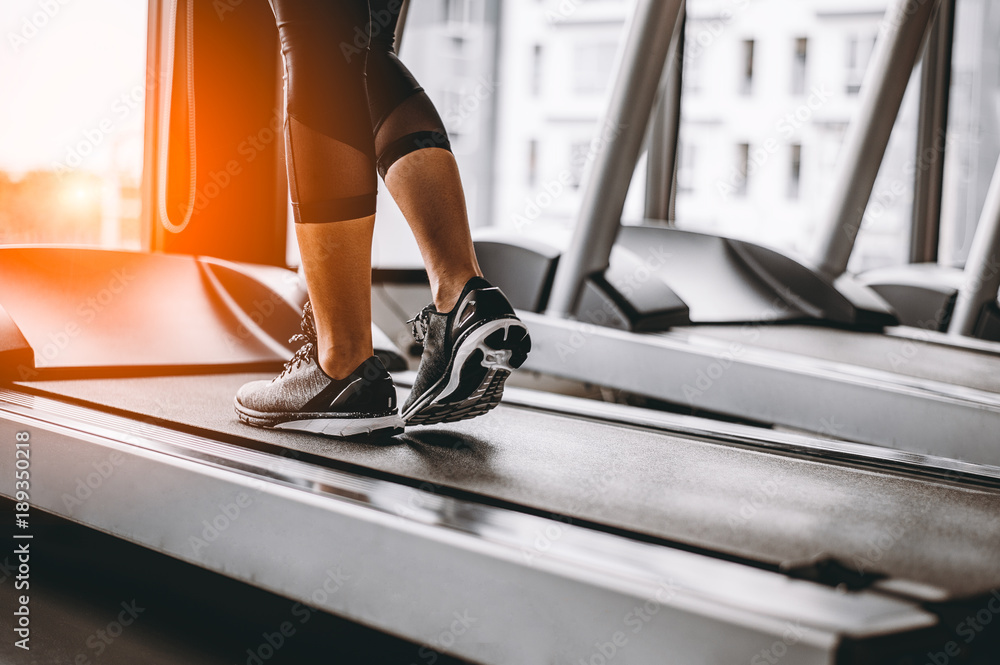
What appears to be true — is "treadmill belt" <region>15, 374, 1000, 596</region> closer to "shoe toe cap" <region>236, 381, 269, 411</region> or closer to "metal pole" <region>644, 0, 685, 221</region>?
"shoe toe cap" <region>236, 381, 269, 411</region>

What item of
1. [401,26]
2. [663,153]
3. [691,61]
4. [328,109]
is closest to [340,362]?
[328,109]

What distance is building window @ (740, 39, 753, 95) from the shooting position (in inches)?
183

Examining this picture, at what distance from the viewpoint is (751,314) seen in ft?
9.45

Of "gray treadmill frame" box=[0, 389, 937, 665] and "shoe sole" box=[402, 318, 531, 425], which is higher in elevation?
"shoe sole" box=[402, 318, 531, 425]

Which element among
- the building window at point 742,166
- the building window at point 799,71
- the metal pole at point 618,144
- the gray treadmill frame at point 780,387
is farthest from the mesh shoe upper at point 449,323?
the building window at point 799,71

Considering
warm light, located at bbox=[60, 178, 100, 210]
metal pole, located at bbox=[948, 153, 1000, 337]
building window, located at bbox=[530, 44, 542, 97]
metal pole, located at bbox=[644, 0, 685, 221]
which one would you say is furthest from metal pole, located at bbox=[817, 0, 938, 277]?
warm light, located at bbox=[60, 178, 100, 210]

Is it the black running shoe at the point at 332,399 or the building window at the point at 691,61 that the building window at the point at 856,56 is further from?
the black running shoe at the point at 332,399

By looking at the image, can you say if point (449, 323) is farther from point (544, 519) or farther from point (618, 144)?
point (618, 144)

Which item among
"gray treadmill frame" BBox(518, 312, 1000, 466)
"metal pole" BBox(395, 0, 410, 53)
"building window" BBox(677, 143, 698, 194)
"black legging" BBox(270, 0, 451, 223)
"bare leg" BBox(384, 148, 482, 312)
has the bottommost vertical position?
"gray treadmill frame" BBox(518, 312, 1000, 466)

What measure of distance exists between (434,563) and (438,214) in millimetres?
518

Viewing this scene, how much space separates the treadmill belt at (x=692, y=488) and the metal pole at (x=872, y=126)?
6.67 feet

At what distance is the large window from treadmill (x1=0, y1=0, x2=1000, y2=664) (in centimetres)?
96

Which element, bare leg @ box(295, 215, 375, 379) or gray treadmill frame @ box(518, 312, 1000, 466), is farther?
gray treadmill frame @ box(518, 312, 1000, 466)

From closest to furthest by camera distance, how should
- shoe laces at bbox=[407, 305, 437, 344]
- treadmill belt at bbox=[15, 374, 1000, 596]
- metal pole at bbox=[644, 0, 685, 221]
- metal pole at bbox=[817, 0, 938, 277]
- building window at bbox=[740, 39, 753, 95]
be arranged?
1. treadmill belt at bbox=[15, 374, 1000, 596]
2. shoe laces at bbox=[407, 305, 437, 344]
3. metal pole at bbox=[817, 0, 938, 277]
4. metal pole at bbox=[644, 0, 685, 221]
5. building window at bbox=[740, 39, 753, 95]
